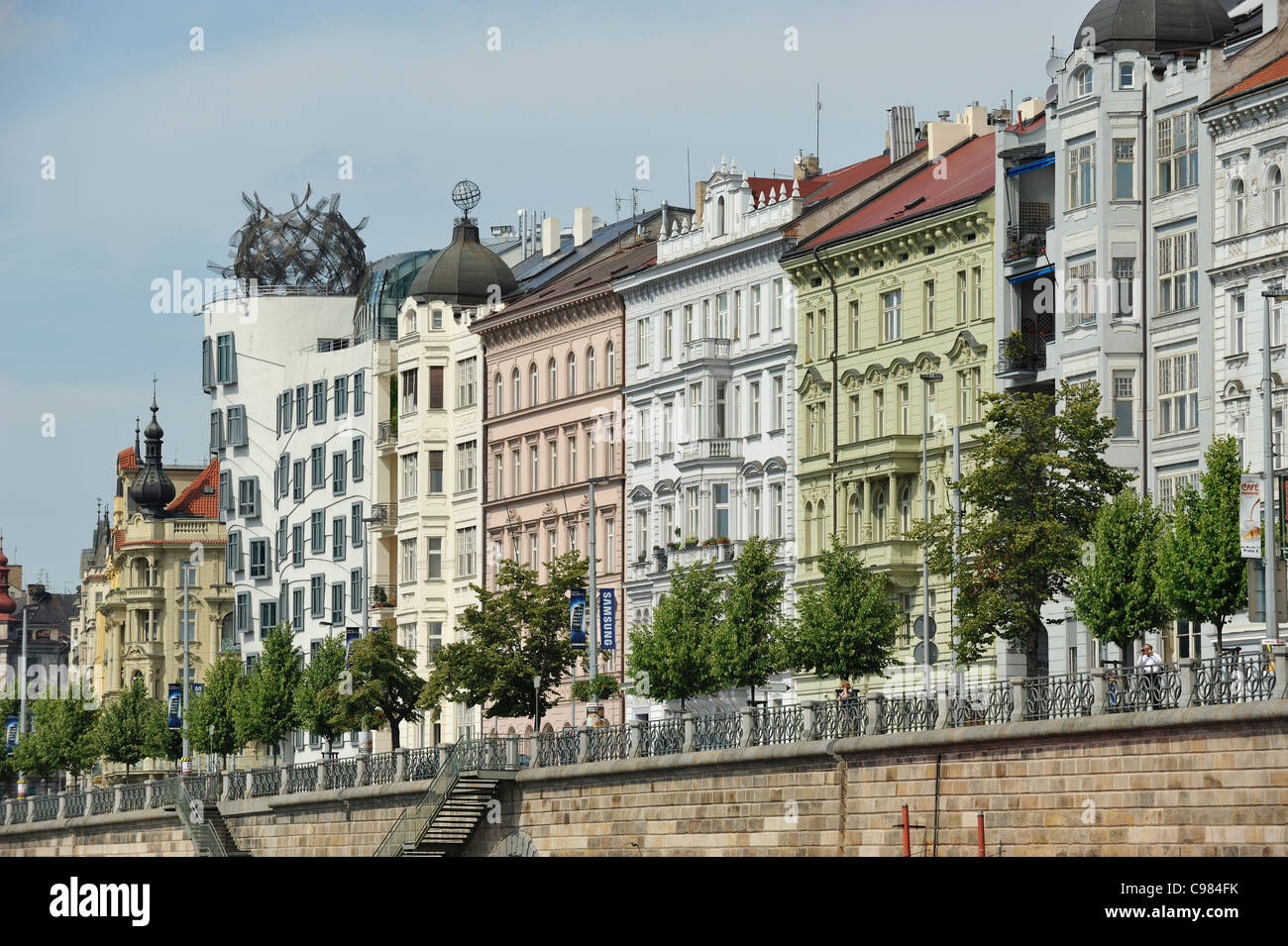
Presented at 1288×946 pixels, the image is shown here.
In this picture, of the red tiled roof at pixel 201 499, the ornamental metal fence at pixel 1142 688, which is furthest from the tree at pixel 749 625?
the red tiled roof at pixel 201 499

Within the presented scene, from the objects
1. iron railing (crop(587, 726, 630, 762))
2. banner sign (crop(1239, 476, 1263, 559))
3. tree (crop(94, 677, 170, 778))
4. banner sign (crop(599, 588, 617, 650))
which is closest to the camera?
banner sign (crop(1239, 476, 1263, 559))

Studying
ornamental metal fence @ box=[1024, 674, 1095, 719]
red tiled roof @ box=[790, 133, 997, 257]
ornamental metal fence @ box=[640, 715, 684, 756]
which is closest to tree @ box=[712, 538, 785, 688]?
ornamental metal fence @ box=[640, 715, 684, 756]

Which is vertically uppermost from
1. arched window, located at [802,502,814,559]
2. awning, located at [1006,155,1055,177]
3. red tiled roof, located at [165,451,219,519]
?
awning, located at [1006,155,1055,177]

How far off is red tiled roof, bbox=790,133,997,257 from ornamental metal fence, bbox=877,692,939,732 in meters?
25.1

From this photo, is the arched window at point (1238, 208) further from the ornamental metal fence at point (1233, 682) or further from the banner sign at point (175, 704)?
the banner sign at point (175, 704)

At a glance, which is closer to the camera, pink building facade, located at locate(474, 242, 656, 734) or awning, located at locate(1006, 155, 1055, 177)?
awning, located at locate(1006, 155, 1055, 177)

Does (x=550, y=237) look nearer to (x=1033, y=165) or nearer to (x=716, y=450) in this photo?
(x=716, y=450)

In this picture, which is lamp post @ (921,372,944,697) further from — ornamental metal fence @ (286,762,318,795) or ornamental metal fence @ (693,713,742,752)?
ornamental metal fence @ (286,762,318,795)

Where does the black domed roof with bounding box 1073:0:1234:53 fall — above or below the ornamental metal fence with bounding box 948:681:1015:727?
above

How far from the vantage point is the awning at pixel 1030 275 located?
8212 centimetres

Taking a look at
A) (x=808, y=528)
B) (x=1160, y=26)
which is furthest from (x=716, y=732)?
(x=808, y=528)

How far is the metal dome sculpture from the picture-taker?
135 m

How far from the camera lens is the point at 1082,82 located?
80.1 meters
